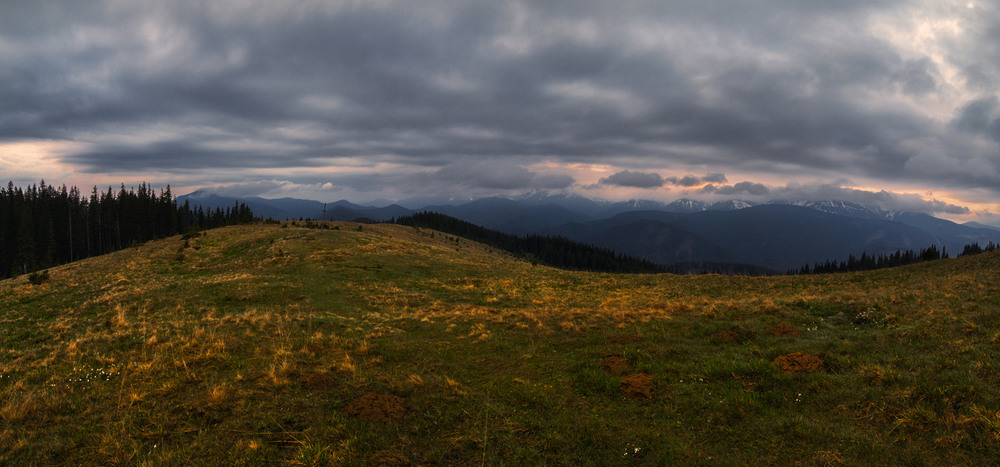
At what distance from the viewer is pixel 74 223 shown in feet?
249

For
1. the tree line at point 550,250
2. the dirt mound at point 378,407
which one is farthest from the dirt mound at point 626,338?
the tree line at point 550,250

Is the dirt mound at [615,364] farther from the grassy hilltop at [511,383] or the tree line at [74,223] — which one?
the tree line at [74,223]

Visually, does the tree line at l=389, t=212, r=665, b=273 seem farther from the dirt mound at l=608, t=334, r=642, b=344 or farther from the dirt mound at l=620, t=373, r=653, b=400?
the dirt mound at l=620, t=373, r=653, b=400

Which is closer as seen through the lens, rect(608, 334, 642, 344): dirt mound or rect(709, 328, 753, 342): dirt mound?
rect(709, 328, 753, 342): dirt mound

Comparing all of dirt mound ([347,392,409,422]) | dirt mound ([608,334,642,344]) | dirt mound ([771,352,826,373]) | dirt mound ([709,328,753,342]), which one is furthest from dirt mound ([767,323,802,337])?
dirt mound ([347,392,409,422])

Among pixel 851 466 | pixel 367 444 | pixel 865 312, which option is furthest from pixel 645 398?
pixel 865 312

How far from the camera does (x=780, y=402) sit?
7945mm

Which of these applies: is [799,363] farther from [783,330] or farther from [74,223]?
[74,223]

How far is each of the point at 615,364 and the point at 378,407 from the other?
6361 mm

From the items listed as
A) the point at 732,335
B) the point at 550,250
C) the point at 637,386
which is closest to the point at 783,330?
the point at 732,335

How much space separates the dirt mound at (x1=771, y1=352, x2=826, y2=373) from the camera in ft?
29.9

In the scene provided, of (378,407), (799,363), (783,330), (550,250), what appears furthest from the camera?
(550,250)

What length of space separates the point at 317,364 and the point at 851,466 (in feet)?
38.9

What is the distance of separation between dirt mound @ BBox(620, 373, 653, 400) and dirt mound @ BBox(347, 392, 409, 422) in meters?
5.14
